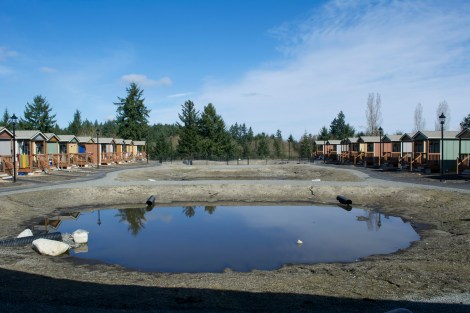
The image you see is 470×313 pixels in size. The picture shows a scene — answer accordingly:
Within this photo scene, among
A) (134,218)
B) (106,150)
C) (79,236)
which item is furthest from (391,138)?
(79,236)

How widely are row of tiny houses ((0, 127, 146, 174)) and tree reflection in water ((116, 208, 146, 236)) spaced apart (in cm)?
1399

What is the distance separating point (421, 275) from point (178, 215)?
1538cm

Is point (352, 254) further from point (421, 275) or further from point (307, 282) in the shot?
point (307, 282)

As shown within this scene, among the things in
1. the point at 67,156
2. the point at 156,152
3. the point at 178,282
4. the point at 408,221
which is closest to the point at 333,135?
the point at 156,152

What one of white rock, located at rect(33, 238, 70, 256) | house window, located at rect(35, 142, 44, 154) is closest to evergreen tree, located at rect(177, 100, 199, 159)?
house window, located at rect(35, 142, 44, 154)

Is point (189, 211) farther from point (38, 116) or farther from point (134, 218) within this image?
point (38, 116)

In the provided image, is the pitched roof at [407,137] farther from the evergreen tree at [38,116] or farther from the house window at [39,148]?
the evergreen tree at [38,116]

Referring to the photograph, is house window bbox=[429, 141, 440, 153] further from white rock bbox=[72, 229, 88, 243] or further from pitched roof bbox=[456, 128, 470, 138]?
white rock bbox=[72, 229, 88, 243]

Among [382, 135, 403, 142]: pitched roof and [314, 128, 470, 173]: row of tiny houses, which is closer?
[314, 128, 470, 173]: row of tiny houses

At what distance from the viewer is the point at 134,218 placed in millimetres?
21531

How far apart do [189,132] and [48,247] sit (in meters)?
52.9

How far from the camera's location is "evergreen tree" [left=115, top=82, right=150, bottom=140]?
78375mm

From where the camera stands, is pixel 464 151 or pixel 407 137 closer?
pixel 464 151

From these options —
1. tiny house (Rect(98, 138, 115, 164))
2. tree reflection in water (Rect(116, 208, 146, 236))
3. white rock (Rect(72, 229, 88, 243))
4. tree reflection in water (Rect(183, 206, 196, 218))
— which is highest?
tiny house (Rect(98, 138, 115, 164))
